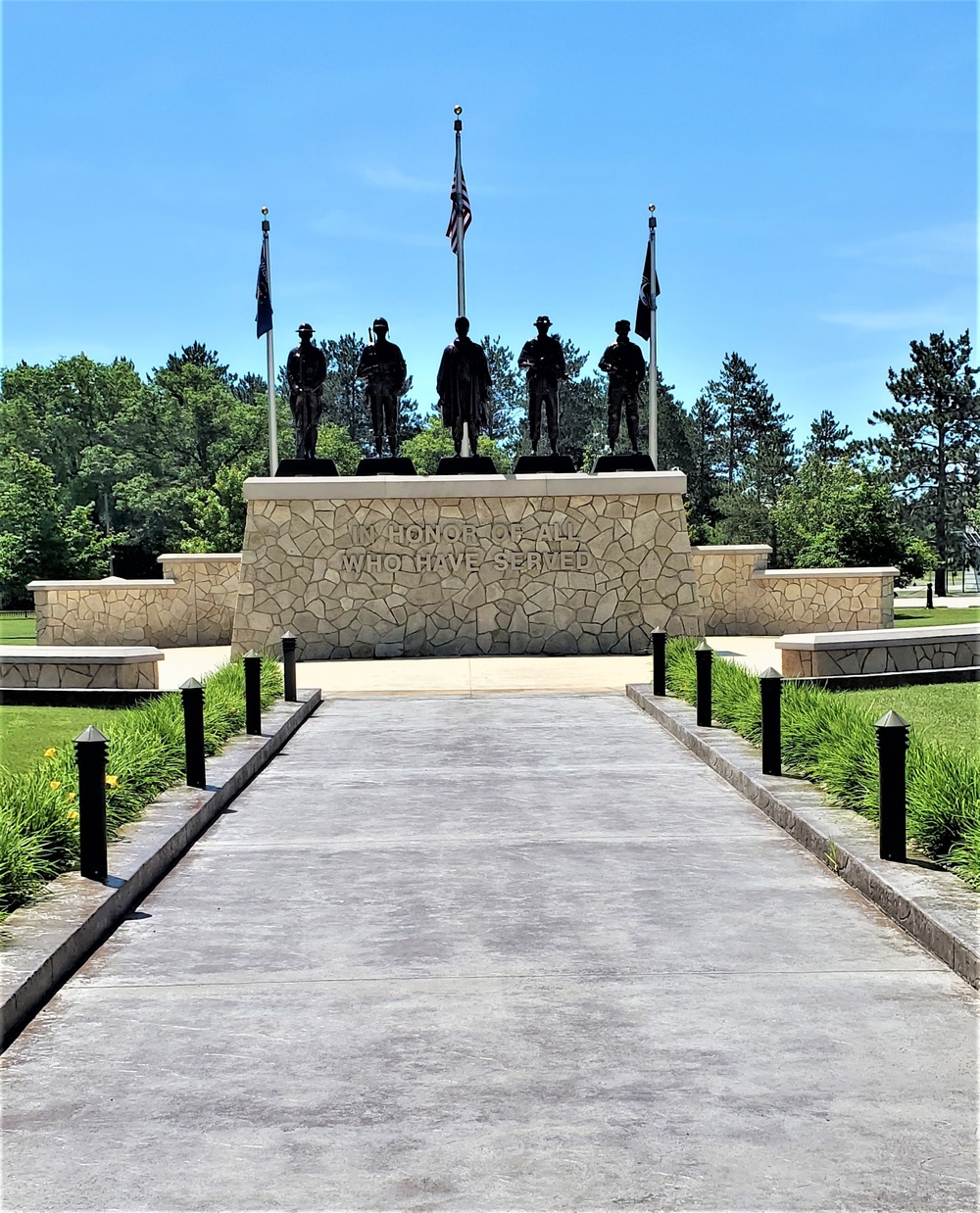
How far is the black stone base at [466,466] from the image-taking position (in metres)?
23.6

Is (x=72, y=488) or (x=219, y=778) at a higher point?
(x=72, y=488)

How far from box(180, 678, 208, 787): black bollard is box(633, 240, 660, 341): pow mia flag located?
63.6ft

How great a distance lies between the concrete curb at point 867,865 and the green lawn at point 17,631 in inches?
883

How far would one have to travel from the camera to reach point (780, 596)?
27.9 meters

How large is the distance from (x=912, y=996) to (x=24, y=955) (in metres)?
3.44

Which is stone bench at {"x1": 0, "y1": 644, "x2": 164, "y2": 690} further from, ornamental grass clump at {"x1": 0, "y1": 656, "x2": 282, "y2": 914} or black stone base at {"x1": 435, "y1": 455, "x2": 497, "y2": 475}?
black stone base at {"x1": 435, "y1": 455, "x2": 497, "y2": 475}

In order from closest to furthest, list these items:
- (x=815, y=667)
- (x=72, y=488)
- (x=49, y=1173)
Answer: (x=49, y=1173) < (x=815, y=667) < (x=72, y=488)

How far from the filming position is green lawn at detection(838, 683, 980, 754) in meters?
11.6

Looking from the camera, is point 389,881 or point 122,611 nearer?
point 389,881

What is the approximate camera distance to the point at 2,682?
55.3 feet

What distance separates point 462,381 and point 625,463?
10.5 ft

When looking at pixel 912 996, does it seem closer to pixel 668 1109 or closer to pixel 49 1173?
pixel 668 1109

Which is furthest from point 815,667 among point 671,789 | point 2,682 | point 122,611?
point 122,611

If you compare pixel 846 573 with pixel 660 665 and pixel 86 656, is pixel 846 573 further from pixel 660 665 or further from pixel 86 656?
pixel 86 656
